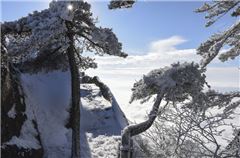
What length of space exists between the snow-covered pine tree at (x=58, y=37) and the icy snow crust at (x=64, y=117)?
1126mm

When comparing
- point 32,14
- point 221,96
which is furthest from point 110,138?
point 32,14

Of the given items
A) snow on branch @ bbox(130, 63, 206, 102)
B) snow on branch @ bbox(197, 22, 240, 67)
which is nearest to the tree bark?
snow on branch @ bbox(130, 63, 206, 102)

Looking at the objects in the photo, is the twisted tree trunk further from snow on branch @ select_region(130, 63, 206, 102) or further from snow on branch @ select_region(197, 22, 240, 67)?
snow on branch @ select_region(197, 22, 240, 67)

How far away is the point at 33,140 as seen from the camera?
15.7 m

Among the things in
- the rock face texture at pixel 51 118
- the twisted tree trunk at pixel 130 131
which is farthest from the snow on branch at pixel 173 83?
the rock face texture at pixel 51 118

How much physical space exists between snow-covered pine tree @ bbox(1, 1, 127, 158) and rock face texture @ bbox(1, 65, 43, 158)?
1213 millimetres

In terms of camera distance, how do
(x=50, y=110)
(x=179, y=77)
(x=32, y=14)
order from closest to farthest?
Result: 1. (x=179, y=77)
2. (x=32, y=14)
3. (x=50, y=110)

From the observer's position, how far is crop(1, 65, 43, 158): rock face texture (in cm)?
1406

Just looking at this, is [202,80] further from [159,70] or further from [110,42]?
[110,42]

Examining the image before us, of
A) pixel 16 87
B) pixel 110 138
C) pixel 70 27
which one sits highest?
pixel 70 27

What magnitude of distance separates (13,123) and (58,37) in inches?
144

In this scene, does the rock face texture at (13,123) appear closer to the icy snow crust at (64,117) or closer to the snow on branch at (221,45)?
the icy snow crust at (64,117)

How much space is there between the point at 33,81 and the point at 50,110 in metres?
1.66

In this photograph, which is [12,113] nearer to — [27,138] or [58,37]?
[27,138]
